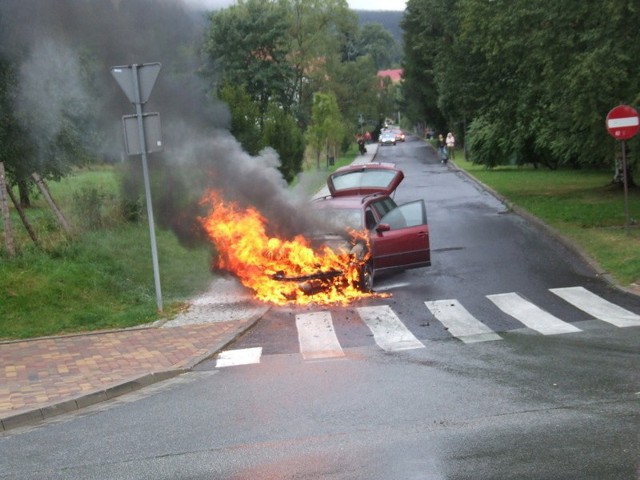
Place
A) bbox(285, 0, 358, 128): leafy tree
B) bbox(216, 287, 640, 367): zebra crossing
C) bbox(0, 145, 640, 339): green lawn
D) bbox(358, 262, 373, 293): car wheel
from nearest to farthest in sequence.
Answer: bbox(216, 287, 640, 367): zebra crossing → bbox(0, 145, 640, 339): green lawn → bbox(358, 262, 373, 293): car wheel → bbox(285, 0, 358, 128): leafy tree

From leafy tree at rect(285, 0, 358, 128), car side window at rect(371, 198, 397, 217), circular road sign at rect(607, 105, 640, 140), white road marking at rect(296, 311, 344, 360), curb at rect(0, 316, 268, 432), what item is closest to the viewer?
curb at rect(0, 316, 268, 432)

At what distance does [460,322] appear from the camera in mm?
10062

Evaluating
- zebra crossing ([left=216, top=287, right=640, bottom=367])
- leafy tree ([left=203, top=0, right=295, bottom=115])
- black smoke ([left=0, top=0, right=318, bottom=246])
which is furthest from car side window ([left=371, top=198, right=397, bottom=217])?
leafy tree ([left=203, top=0, right=295, bottom=115])

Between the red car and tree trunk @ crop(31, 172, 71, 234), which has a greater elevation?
tree trunk @ crop(31, 172, 71, 234)

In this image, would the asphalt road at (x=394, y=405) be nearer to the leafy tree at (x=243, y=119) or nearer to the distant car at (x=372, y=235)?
the distant car at (x=372, y=235)

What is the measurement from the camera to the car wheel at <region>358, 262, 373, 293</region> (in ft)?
39.4

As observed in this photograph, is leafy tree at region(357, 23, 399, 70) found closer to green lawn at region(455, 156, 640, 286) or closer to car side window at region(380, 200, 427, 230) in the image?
green lawn at region(455, 156, 640, 286)

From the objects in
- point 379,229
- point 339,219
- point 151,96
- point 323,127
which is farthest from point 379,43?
point 151,96

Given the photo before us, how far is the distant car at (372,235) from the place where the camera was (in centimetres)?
1206

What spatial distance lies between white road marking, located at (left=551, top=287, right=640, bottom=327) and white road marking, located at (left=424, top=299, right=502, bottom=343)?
1.57m

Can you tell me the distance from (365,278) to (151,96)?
432 centimetres

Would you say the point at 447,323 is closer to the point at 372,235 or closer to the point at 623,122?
the point at 372,235

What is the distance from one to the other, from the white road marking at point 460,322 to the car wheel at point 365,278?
1.14m

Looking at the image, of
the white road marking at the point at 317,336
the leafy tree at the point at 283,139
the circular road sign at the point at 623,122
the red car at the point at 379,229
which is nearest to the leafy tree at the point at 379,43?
the leafy tree at the point at 283,139
